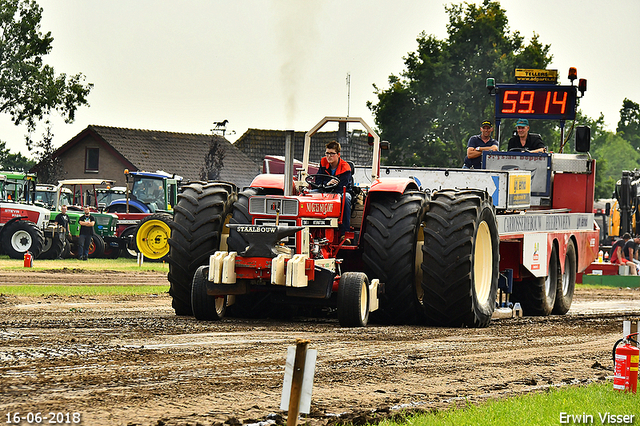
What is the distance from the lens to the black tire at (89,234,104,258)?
31234 millimetres

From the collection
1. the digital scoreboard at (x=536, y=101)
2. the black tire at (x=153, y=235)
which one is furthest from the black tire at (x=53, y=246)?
the digital scoreboard at (x=536, y=101)

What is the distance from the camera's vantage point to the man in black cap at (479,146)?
16.1 metres

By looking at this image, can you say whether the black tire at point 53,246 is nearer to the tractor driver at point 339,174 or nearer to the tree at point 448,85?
the tractor driver at point 339,174

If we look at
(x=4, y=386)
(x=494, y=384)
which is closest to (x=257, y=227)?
(x=494, y=384)

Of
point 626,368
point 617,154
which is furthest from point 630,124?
point 626,368

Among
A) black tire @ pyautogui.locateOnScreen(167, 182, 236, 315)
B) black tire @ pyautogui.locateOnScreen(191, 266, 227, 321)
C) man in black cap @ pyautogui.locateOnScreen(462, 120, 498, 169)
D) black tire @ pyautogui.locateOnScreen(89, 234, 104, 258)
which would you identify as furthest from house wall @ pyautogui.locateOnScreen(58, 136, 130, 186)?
black tire @ pyautogui.locateOnScreen(191, 266, 227, 321)

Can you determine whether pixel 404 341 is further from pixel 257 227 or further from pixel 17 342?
pixel 17 342

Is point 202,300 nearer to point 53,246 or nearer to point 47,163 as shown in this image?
point 53,246

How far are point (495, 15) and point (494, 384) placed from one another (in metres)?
44.2

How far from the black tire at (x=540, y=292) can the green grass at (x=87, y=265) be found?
41.6ft

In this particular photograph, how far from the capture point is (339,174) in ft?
38.4

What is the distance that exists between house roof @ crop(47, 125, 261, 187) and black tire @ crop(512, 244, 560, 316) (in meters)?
35.1

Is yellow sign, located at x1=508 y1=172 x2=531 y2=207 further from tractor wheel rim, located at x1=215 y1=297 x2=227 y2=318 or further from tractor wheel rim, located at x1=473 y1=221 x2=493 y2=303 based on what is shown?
tractor wheel rim, located at x1=215 y1=297 x2=227 y2=318

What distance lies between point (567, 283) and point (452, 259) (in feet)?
19.6
